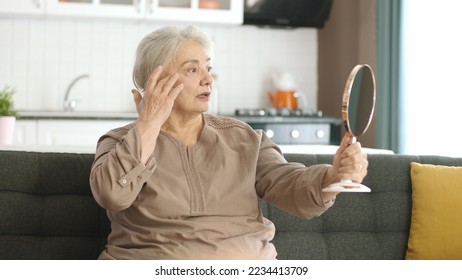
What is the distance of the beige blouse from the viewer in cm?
204

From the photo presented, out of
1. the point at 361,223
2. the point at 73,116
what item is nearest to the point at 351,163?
the point at 361,223

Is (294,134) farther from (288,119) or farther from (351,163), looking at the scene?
(351,163)

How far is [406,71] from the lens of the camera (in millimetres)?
4891

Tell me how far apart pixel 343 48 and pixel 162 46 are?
145 inches

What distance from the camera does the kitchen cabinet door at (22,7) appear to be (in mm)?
5117

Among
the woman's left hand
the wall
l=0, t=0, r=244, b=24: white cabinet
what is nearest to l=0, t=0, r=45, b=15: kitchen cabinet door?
l=0, t=0, r=244, b=24: white cabinet

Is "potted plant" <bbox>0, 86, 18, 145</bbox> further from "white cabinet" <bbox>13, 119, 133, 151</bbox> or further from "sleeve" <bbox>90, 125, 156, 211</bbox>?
"white cabinet" <bbox>13, 119, 133, 151</bbox>

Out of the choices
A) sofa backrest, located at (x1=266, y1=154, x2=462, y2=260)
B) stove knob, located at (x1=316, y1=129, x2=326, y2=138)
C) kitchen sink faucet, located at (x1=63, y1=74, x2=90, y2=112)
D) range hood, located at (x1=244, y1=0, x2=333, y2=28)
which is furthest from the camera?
range hood, located at (x1=244, y1=0, x2=333, y2=28)

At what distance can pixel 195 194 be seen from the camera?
2.15 metres

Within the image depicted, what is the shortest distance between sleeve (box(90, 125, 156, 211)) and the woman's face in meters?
0.25

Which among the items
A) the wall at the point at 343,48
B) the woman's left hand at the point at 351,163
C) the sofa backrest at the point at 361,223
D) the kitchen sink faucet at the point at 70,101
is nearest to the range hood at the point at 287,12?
the wall at the point at 343,48

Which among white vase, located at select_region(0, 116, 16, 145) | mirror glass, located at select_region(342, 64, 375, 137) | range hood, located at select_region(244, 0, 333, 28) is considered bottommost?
white vase, located at select_region(0, 116, 16, 145)

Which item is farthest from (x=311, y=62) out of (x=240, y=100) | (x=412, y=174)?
(x=412, y=174)
